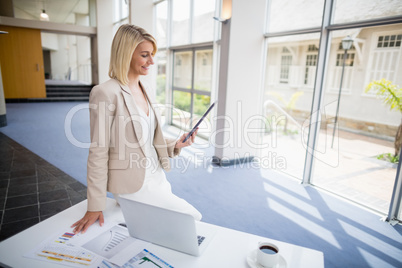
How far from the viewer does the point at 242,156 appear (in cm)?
489

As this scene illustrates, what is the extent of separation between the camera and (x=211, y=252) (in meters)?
1.11

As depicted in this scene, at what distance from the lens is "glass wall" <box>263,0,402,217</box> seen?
127 inches

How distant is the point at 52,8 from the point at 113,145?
15698mm

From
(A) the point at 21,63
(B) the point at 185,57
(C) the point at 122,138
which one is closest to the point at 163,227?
(C) the point at 122,138

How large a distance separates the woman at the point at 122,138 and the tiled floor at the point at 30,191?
188cm

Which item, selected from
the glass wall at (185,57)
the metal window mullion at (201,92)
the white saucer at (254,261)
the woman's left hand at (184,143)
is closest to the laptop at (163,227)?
the white saucer at (254,261)

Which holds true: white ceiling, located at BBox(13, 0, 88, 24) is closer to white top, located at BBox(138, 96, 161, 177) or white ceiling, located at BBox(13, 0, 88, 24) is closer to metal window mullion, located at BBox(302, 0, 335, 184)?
metal window mullion, located at BBox(302, 0, 335, 184)

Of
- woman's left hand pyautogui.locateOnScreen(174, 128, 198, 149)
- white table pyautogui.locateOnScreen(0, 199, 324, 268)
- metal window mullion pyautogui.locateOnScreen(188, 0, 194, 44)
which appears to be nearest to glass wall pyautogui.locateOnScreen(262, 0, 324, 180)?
metal window mullion pyautogui.locateOnScreen(188, 0, 194, 44)

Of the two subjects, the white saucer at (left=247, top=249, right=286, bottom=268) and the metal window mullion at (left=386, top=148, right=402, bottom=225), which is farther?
the metal window mullion at (left=386, top=148, right=402, bottom=225)

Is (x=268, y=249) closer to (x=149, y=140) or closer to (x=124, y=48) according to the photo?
(x=149, y=140)

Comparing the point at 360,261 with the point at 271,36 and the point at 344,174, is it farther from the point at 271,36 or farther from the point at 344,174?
the point at 271,36

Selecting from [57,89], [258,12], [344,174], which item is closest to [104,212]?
[344,174]

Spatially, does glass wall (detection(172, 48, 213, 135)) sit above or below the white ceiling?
below

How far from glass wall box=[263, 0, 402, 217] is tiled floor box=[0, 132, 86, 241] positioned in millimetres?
3434
